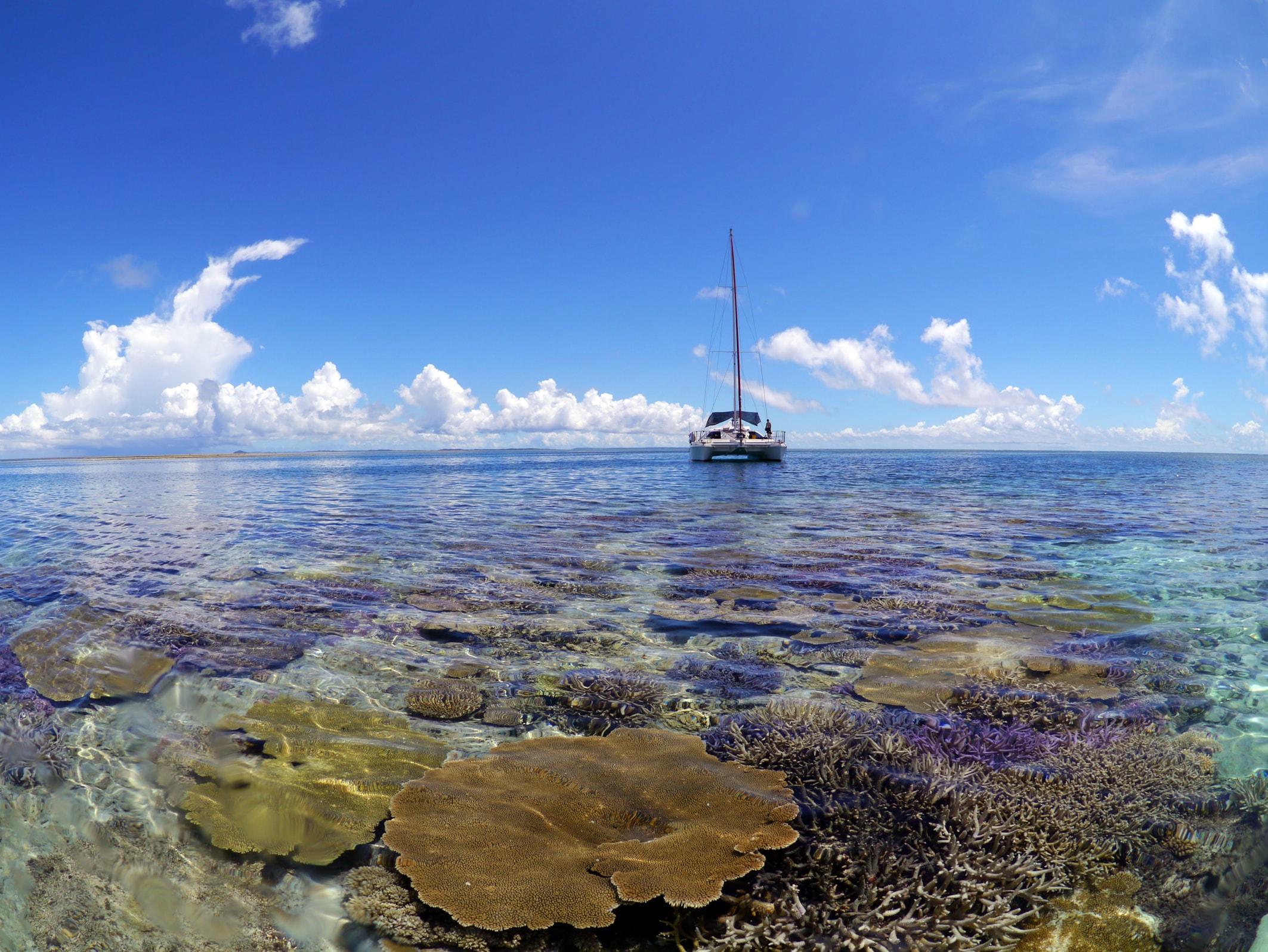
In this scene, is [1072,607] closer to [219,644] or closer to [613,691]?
[613,691]

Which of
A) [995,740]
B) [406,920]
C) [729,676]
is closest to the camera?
[406,920]

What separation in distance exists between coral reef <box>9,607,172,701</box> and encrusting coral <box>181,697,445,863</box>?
154 centimetres

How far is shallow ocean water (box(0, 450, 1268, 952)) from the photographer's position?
2.85m

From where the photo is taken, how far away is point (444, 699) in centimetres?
482

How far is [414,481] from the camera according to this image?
38.7 meters

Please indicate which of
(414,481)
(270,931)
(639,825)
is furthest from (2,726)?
(414,481)

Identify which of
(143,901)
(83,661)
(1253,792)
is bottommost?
(1253,792)

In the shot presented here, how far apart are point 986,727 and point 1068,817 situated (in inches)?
42.8

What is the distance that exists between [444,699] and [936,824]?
11.4 ft

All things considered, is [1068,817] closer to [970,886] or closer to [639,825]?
[970,886]

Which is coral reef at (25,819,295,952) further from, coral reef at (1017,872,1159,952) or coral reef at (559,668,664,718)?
coral reef at (1017,872,1159,952)

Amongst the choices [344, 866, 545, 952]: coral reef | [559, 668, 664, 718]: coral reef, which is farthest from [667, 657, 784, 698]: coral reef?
[344, 866, 545, 952]: coral reef

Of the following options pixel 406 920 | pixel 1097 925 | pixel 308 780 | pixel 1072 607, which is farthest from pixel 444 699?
pixel 1072 607

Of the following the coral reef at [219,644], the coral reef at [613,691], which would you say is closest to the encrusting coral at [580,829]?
the coral reef at [613,691]
